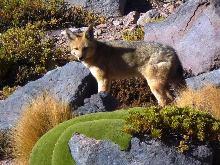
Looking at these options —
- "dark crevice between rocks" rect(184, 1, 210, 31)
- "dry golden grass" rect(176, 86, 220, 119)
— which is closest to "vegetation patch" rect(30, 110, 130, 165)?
"dry golden grass" rect(176, 86, 220, 119)

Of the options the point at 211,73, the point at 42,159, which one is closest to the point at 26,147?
the point at 42,159

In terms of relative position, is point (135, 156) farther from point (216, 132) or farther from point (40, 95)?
point (40, 95)

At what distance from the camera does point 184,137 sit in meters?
7.86

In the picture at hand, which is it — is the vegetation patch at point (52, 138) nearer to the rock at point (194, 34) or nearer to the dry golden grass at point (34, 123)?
the dry golden grass at point (34, 123)

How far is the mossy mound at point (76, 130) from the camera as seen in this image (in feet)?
26.4

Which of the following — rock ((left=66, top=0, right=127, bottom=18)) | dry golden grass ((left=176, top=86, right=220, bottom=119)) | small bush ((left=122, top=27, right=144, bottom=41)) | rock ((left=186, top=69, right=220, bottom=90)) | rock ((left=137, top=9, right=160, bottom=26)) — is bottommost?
rock ((left=186, top=69, right=220, bottom=90))

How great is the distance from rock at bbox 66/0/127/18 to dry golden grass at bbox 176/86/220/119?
747 centimetres

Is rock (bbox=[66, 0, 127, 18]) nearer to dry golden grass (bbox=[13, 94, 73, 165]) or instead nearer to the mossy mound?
dry golden grass (bbox=[13, 94, 73, 165])

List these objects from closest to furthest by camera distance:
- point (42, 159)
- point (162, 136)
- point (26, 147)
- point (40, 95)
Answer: point (162, 136) < point (42, 159) < point (26, 147) < point (40, 95)

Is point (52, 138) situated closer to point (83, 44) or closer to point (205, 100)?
point (205, 100)

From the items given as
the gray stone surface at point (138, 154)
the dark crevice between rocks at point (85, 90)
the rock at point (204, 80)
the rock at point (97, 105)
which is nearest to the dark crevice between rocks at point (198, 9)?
the rock at point (204, 80)

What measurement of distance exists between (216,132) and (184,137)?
19.9 inches

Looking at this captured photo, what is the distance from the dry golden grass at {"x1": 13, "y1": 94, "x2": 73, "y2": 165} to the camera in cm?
998

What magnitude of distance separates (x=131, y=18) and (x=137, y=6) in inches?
56.6
